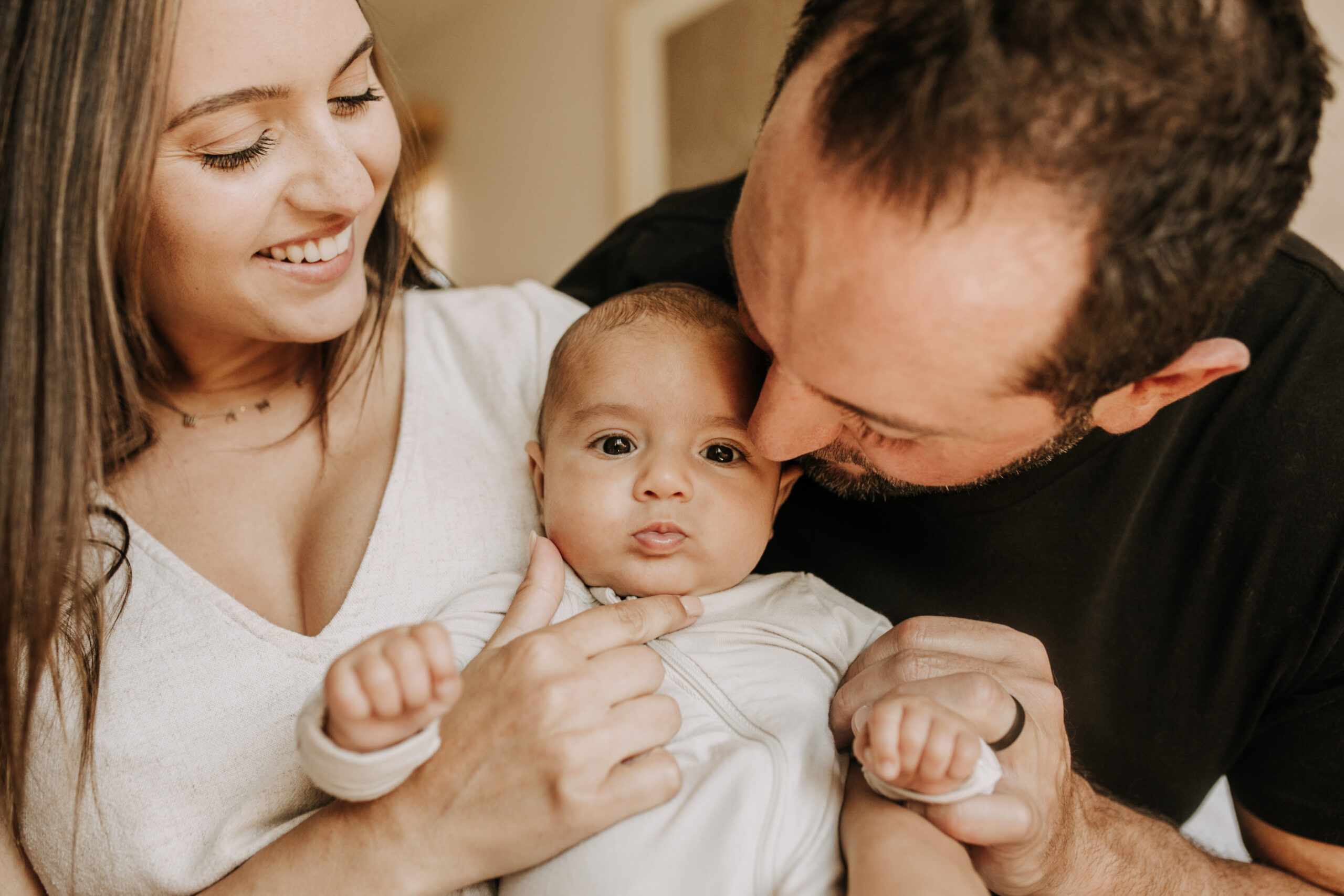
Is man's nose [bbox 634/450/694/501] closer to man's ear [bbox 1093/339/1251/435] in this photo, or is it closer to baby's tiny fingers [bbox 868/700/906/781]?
baby's tiny fingers [bbox 868/700/906/781]

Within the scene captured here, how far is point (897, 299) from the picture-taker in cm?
93

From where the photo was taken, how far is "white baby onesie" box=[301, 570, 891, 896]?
0.99 metres

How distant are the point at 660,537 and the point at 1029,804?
0.56 m

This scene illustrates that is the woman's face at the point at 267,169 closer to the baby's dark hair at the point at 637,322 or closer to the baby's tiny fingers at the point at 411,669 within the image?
the baby's dark hair at the point at 637,322

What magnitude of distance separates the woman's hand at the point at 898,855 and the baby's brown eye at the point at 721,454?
497mm

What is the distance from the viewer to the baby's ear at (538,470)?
135 cm

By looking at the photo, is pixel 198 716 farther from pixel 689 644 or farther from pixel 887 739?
pixel 887 739

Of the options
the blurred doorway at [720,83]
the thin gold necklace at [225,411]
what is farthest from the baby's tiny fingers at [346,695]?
the blurred doorway at [720,83]

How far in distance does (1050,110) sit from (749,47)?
2.72 meters

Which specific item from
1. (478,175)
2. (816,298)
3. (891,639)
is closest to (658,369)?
Result: (816,298)

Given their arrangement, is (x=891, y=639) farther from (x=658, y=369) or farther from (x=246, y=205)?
(x=246, y=205)

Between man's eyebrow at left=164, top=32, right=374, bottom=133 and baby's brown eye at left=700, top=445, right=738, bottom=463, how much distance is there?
74cm

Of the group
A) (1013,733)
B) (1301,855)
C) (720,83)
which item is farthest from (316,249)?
(720,83)

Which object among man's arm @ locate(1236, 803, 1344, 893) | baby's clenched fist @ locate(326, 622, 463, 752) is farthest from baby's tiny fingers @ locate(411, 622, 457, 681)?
man's arm @ locate(1236, 803, 1344, 893)
